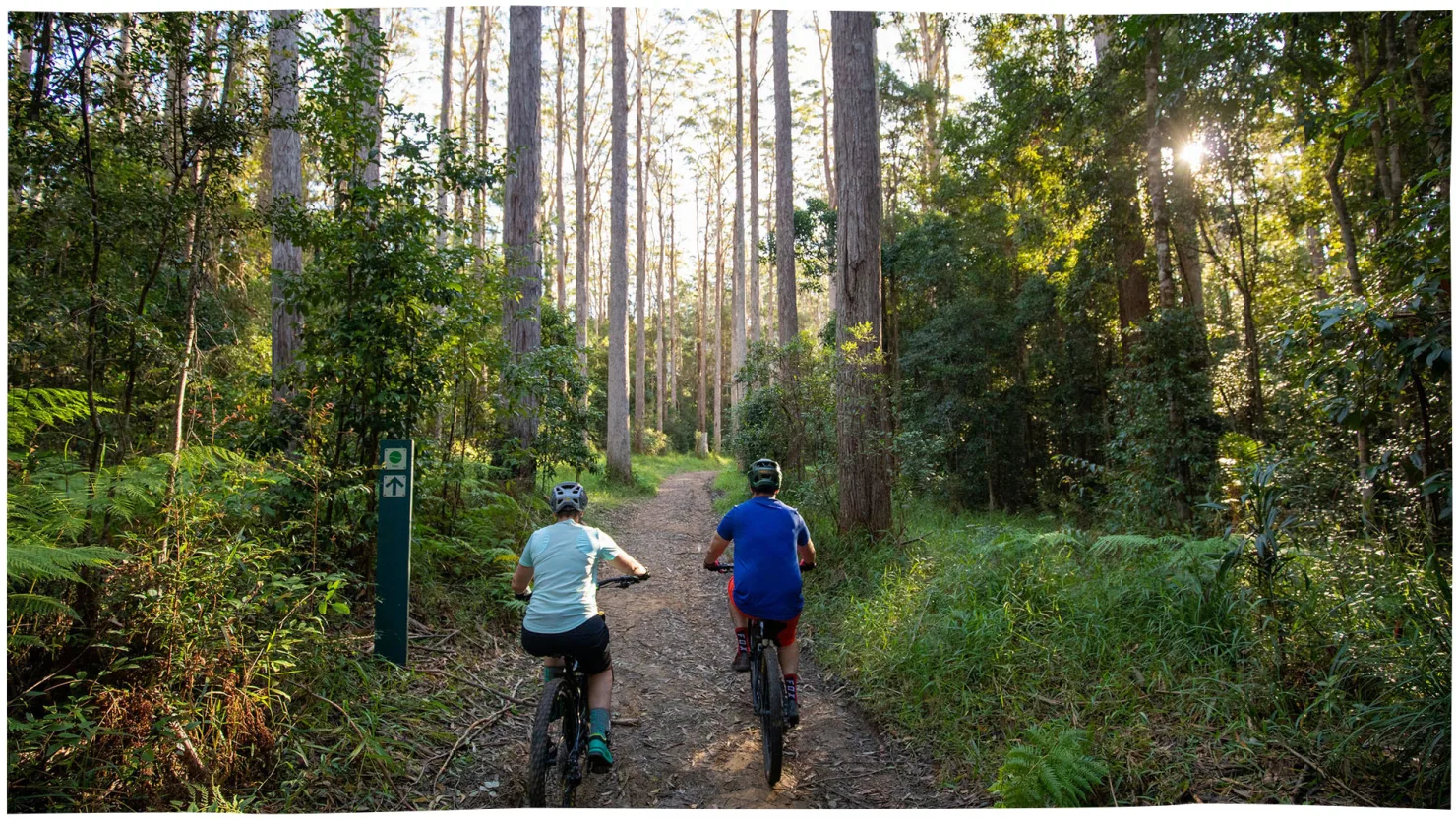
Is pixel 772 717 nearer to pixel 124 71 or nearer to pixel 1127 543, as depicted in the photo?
pixel 1127 543

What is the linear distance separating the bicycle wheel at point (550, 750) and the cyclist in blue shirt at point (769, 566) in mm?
1002

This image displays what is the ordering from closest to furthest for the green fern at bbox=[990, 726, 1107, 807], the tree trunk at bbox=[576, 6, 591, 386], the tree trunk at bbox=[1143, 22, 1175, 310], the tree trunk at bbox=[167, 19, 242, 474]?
the green fern at bbox=[990, 726, 1107, 807]
the tree trunk at bbox=[167, 19, 242, 474]
the tree trunk at bbox=[1143, 22, 1175, 310]
the tree trunk at bbox=[576, 6, 591, 386]

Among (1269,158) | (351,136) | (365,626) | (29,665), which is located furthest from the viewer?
(1269,158)

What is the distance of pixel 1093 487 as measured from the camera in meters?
10.3

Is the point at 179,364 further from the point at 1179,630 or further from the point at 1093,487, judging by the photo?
the point at 1093,487

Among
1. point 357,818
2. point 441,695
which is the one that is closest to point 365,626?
point 441,695

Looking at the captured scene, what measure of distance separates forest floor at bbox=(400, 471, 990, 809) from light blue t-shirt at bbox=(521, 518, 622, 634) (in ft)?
2.70

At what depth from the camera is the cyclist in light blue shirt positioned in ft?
9.59

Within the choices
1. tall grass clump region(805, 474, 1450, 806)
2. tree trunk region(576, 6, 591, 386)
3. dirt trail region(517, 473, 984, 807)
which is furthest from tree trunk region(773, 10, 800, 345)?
tall grass clump region(805, 474, 1450, 806)

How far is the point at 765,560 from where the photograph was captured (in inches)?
137

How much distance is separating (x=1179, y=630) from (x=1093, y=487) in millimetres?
7589

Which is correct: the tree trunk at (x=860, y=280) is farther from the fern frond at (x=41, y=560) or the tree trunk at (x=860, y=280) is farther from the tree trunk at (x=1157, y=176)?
the fern frond at (x=41, y=560)

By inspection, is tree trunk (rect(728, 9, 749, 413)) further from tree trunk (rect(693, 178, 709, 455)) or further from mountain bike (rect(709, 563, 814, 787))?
mountain bike (rect(709, 563, 814, 787))

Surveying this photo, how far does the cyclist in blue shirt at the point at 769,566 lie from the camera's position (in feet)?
11.3
